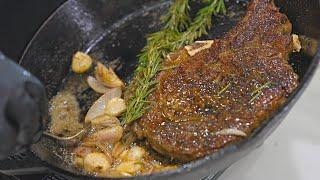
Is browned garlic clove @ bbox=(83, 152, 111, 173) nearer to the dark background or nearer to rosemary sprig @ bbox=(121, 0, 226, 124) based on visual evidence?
rosemary sprig @ bbox=(121, 0, 226, 124)

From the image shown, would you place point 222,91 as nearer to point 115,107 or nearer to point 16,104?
point 115,107

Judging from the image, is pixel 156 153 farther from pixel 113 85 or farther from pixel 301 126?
pixel 301 126

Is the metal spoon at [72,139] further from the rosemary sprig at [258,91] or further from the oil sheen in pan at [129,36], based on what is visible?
the rosemary sprig at [258,91]

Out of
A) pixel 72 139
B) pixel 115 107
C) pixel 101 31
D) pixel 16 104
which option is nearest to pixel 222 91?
pixel 115 107

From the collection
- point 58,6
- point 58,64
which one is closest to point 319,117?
point 58,64

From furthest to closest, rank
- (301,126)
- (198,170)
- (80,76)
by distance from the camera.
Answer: (80,76) → (301,126) → (198,170)

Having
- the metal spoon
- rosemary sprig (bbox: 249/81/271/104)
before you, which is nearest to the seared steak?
rosemary sprig (bbox: 249/81/271/104)
